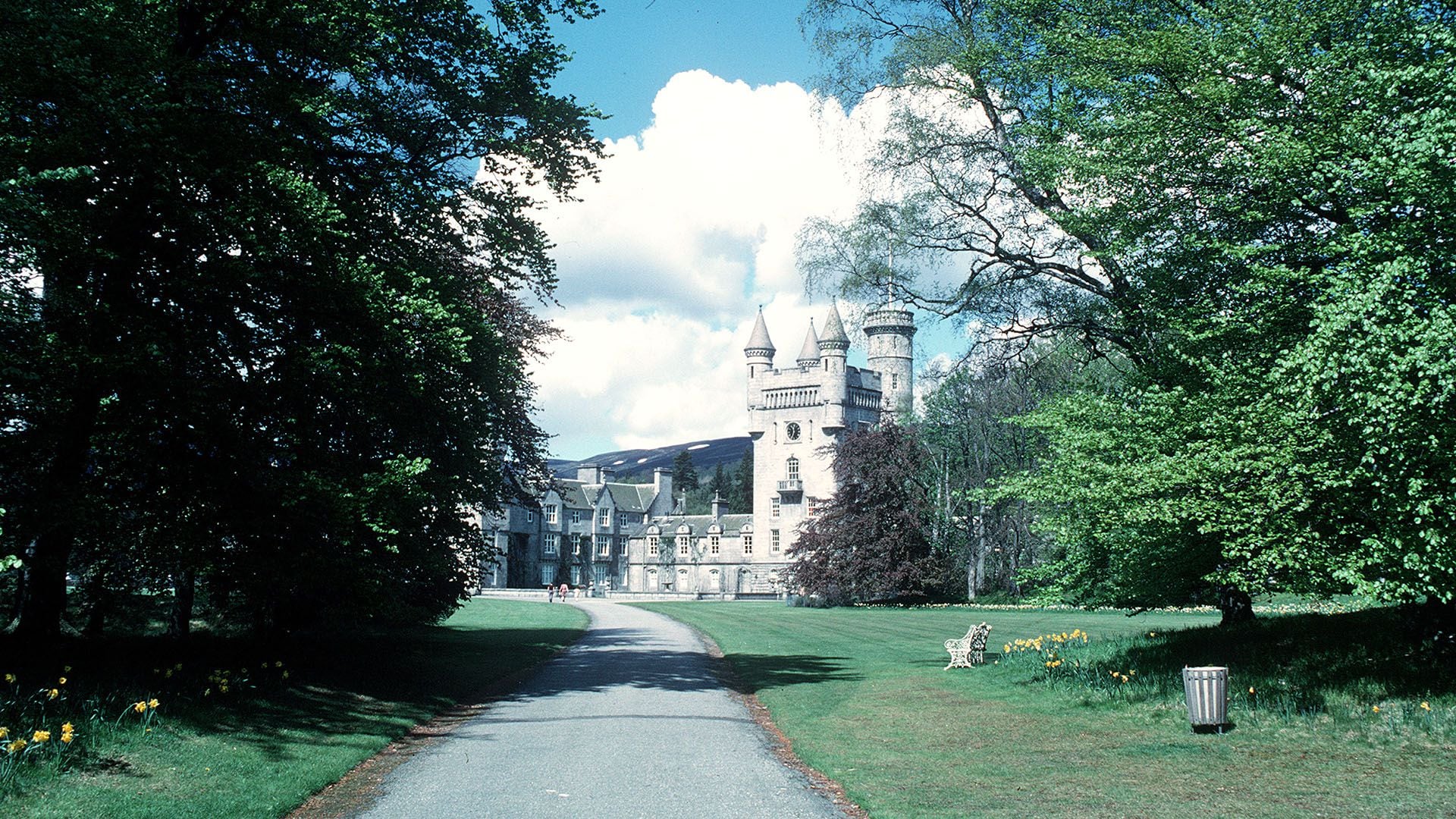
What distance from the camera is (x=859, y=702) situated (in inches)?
647

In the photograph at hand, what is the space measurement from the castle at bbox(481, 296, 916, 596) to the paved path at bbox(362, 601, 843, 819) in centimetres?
6662

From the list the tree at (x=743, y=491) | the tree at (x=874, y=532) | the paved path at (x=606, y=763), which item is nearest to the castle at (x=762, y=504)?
the tree at (x=874, y=532)

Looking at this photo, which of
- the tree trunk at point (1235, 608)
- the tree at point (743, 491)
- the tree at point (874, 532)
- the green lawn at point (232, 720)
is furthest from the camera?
the tree at point (743, 491)

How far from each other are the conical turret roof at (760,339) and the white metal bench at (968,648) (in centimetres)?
7587

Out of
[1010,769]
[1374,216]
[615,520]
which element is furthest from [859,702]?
[615,520]

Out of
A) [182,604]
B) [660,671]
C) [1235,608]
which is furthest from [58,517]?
[1235,608]

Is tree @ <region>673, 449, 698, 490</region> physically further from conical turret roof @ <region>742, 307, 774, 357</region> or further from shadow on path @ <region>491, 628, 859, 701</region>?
shadow on path @ <region>491, 628, 859, 701</region>

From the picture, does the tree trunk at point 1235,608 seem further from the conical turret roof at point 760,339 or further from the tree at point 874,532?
the conical turret roof at point 760,339

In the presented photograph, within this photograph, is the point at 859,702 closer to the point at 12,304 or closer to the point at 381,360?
the point at 381,360

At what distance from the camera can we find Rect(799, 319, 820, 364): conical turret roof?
300 ft

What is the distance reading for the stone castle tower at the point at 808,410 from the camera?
290 ft

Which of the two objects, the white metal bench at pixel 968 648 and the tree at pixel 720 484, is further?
the tree at pixel 720 484

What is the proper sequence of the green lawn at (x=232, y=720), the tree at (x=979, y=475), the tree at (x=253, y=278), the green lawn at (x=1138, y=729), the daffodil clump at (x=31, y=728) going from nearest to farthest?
1. the daffodil clump at (x=31, y=728)
2. the green lawn at (x=232, y=720)
3. the green lawn at (x=1138, y=729)
4. the tree at (x=253, y=278)
5. the tree at (x=979, y=475)

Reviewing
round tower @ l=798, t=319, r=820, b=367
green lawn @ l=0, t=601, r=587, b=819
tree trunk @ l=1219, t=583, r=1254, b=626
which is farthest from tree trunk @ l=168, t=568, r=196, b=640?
round tower @ l=798, t=319, r=820, b=367
